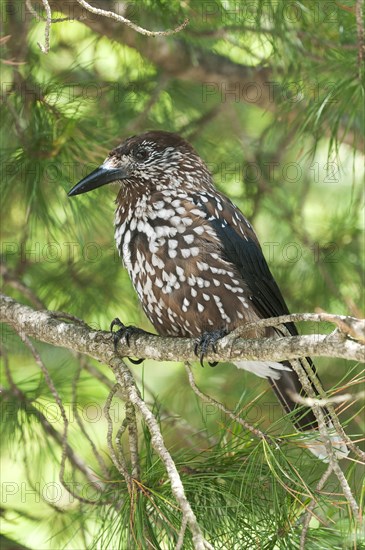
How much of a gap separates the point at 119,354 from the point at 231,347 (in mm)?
524

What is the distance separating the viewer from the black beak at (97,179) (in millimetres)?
3359

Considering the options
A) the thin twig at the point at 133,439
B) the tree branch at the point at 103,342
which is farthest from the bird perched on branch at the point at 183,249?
the thin twig at the point at 133,439

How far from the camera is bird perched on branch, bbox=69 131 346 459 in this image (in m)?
3.46

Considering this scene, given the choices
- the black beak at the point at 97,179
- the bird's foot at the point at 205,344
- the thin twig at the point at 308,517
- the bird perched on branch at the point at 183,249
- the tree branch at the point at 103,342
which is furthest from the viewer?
the bird perched on branch at the point at 183,249

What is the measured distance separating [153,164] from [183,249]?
0.49 m

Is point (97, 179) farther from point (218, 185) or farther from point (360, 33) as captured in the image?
point (218, 185)

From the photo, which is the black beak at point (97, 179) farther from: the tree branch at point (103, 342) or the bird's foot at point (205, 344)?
the bird's foot at point (205, 344)

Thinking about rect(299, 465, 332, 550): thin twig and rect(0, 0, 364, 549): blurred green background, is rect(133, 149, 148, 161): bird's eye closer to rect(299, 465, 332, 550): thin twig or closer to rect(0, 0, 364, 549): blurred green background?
rect(0, 0, 364, 549): blurred green background

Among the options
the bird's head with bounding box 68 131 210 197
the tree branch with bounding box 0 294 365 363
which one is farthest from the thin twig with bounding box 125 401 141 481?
the bird's head with bounding box 68 131 210 197

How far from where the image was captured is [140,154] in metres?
A: 3.70

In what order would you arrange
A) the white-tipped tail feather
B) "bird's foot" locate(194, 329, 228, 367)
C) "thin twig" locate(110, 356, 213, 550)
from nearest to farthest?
"thin twig" locate(110, 356, 213, 550)
"bird's foot" locate(194, 329, 228, 367)
the white-tipped tail feather

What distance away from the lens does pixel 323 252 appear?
14.7 ft

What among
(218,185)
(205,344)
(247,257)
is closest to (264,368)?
(247,257)

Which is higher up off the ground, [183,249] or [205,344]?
[183,249]
